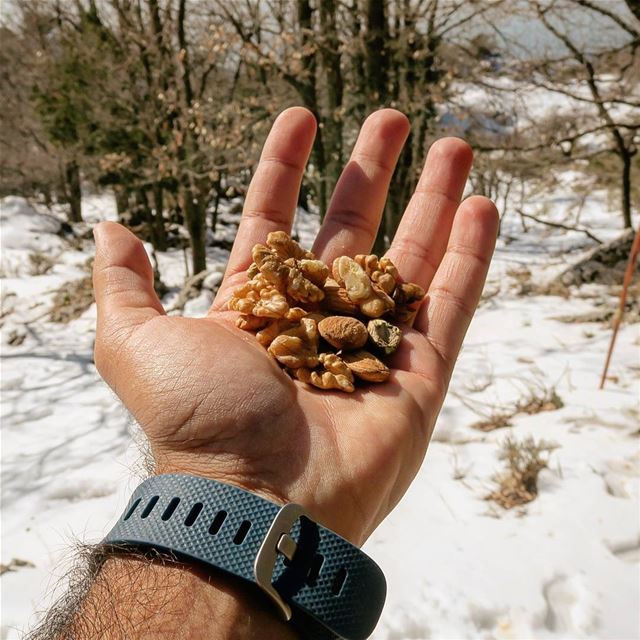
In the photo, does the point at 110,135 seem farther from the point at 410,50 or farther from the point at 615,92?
the point at 615,92

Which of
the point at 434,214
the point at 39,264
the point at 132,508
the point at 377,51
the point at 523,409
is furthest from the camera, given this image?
the point at 39,264

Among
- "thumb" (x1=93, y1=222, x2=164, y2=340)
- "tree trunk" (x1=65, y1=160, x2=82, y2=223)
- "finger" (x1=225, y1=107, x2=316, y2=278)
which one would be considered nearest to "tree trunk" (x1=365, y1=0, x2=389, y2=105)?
"finger" (x1=225, y1=107, x2=316, y2=278)

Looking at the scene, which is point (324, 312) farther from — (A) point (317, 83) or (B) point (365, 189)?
(A) point (317, 83)

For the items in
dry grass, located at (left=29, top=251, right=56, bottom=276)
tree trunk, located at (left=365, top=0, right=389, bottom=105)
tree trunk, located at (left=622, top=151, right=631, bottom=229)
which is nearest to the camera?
tree trunk, located at (left=365, top=0, right=389, bottom=105)

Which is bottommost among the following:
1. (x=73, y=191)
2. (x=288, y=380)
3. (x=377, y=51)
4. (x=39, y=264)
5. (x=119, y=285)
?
(x=39, y=264)

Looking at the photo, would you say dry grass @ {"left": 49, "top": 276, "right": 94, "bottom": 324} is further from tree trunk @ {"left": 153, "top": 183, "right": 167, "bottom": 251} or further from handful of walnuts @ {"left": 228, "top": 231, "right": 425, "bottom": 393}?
handful of walnuts @ {"left": 228, "top": 231, "right": 425, "bottom": 393}

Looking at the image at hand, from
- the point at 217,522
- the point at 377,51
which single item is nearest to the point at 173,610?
the point at 217,522
